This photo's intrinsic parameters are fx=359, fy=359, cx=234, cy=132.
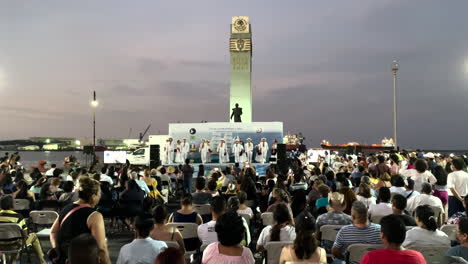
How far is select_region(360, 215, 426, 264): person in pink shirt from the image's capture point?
274 centimetres

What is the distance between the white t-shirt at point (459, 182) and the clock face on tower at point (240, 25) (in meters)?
30.4

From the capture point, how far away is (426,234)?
13.5ft

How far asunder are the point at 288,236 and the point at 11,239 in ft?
13.2

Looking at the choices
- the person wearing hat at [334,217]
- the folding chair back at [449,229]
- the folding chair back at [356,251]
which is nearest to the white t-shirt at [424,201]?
the folding chair back at [449,229]

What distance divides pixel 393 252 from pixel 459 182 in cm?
600

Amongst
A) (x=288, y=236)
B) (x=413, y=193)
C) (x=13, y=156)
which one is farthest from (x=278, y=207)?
(x=13, y=156)

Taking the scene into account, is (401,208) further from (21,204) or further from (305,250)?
(21,204)

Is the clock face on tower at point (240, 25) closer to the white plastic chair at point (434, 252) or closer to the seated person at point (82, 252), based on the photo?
the white plastic chair at point (434, 252)

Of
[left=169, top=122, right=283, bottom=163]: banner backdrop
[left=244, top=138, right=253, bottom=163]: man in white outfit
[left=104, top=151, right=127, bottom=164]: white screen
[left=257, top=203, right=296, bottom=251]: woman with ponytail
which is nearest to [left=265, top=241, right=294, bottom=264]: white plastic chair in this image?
[left=257, top=203, right=296, bottom=251]: woman with ponytail

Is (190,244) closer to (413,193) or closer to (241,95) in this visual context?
(413,193)

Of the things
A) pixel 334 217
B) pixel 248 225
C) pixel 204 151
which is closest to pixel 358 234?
pixel 334 217

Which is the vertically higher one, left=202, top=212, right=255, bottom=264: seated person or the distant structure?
the distant structure

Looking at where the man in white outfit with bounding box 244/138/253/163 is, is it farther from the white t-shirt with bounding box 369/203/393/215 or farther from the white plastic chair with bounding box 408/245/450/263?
the white plastic chair with bounding box 408/245/450/263

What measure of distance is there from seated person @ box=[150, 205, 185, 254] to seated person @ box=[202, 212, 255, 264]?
1355 millimetres
